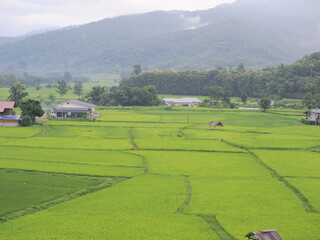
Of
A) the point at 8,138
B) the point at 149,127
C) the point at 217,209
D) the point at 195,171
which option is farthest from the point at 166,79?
the point at 217,209

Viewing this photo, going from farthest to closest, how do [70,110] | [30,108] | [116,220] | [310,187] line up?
[70,110], [30,108], [310,187], [116,220]

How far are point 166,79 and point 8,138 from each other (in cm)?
8073

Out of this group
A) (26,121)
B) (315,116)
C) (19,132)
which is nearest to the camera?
(19,132)

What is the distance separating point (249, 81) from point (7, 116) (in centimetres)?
6878

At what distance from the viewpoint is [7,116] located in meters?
47.7

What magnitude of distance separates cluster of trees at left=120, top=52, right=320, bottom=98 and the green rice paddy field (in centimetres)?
5778

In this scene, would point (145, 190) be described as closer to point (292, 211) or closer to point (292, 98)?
point (292, 211)

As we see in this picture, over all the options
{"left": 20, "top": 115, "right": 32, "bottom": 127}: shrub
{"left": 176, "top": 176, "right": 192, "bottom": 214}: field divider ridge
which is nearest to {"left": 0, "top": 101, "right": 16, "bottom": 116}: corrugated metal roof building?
{"left": 20, "top": 115, "right": 32, "bottom": 127}: shrub

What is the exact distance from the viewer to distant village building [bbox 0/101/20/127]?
44.6 m

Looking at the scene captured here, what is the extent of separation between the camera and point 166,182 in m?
21.7

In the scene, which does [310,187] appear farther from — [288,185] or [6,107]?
[6,107]

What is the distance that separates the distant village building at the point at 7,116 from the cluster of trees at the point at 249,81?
54881 mm

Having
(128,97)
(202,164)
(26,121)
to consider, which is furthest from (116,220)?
(128,97)

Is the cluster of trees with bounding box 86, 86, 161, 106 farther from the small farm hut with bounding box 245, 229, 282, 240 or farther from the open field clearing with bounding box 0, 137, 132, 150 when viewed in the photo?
the small farm hut with bounding box 245, 229, 282, 240
